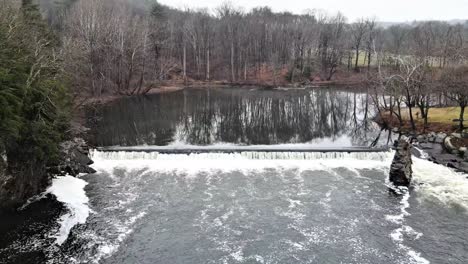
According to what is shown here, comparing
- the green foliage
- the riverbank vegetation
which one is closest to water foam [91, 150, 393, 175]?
the riverbank vegetation

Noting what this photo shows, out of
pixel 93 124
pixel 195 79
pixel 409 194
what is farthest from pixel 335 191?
pixel 195 79

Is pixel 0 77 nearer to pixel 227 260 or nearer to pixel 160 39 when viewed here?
pixel 227 260

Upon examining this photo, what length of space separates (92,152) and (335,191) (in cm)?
1873

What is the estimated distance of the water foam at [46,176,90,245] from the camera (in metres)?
21.5

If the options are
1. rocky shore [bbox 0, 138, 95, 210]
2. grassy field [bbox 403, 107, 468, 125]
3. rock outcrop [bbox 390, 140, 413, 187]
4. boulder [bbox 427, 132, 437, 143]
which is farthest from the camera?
grassy field [bbox 403, 107, 468, 125]

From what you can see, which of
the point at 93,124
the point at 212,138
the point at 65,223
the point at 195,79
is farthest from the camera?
the point at 195,79

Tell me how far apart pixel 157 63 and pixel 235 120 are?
4507 cm

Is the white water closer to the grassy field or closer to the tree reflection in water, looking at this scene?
the tree reflection in water

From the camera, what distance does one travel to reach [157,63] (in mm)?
89500

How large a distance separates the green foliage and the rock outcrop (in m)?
20.9

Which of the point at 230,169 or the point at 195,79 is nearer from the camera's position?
the point at 230,169

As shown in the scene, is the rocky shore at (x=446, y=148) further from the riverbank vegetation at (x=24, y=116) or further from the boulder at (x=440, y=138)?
the riverbank vegetation at (x=24, y=116)

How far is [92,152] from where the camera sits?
33844 millimetres

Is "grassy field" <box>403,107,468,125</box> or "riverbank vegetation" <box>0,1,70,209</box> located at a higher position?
"riverbank vegetation" <box>0,1,70,209</box>
